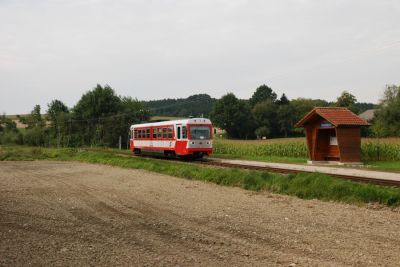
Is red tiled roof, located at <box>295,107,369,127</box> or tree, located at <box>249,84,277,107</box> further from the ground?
tree, located at <box>249,84,277,107</box>

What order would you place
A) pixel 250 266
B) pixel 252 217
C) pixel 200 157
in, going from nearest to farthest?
pixel 250 266, pixel 252 217, pixel 200 157

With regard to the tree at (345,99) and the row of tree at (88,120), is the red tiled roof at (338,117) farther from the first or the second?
the tree at (345,99)

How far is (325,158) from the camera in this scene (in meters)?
26.0

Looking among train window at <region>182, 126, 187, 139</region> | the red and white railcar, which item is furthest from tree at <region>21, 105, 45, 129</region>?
train window at <region>182, 126, 187, 139</region>

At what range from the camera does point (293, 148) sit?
32.9 meters

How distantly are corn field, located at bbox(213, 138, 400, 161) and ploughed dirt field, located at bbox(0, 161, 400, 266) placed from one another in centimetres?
1621

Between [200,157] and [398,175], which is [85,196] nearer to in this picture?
[398,175]

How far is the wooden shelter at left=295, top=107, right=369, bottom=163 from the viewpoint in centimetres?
2402

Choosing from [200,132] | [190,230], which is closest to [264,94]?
[200,132]

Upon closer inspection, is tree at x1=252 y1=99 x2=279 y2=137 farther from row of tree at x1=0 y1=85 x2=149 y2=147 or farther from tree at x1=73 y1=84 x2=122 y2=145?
tree at x1=73 y1=84 x2=122 y2=145

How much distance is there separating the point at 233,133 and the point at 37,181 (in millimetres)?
73928

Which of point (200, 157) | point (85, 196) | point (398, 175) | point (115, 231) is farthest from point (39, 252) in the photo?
point (200, 157)

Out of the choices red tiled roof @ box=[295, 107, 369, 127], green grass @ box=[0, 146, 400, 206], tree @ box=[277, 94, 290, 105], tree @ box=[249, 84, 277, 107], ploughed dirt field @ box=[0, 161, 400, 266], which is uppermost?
tree @ box=[249, 84, 277, 107]

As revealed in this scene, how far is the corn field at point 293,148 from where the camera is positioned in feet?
90.6
